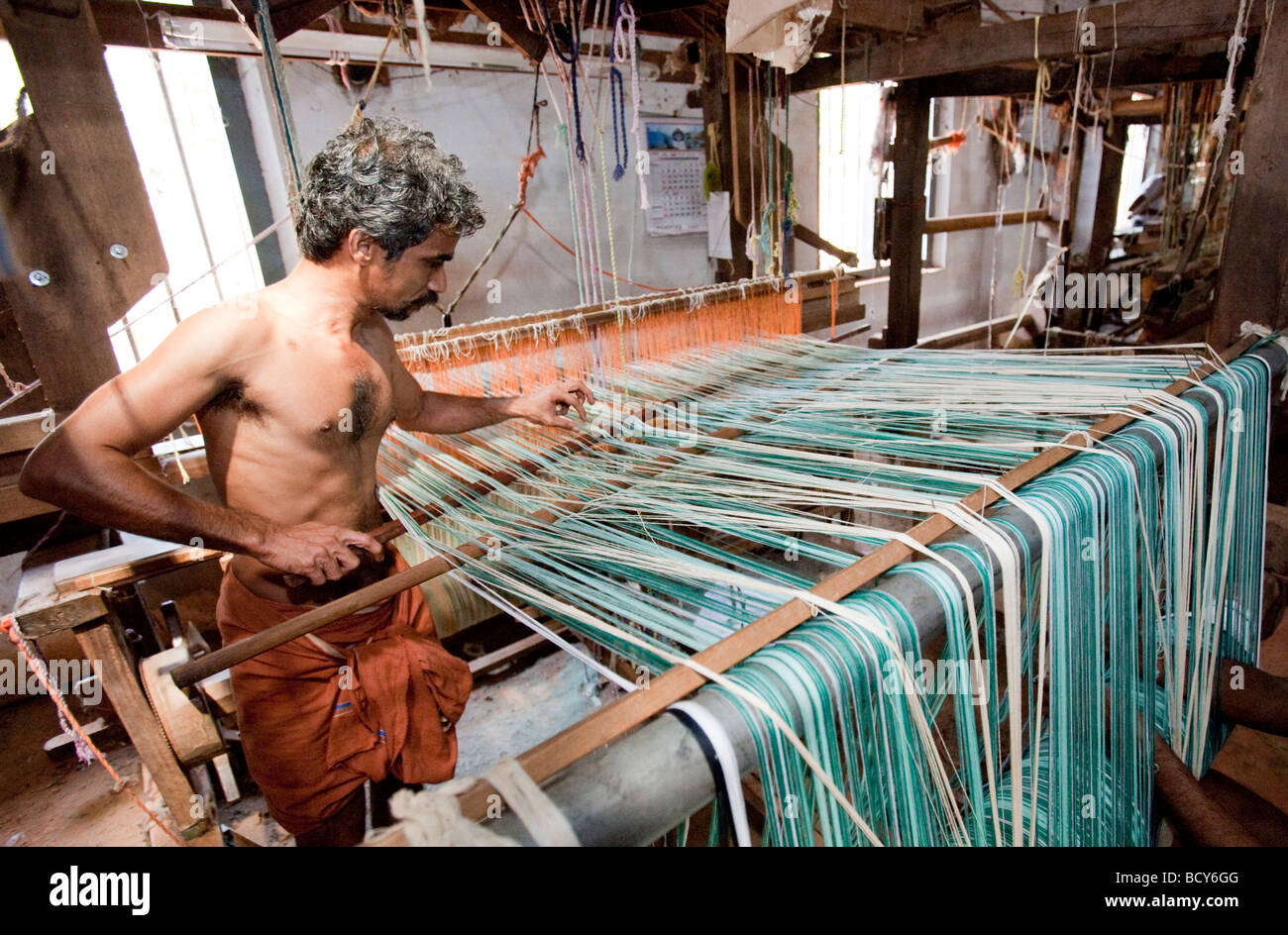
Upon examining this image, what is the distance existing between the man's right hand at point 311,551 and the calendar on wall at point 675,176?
460 cm

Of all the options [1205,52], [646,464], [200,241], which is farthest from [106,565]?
[1205,52]

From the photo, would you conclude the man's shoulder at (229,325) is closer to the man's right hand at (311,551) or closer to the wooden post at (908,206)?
the man's right hand at (311,551)

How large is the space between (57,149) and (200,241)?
98.5 inches

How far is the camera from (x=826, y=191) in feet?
22.8

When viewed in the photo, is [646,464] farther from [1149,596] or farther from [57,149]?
[57,149]

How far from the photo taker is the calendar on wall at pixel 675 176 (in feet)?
17.3

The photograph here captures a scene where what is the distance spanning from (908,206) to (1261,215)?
163 cm

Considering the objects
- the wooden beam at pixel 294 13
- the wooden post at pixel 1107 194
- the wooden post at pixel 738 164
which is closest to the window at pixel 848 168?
the wooden post at pixel 1107 194

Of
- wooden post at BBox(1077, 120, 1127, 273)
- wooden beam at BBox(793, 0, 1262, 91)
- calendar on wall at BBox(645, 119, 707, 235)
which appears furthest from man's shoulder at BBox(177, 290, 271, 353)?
wooden post at BBox(1077, 120, 1127, 273)

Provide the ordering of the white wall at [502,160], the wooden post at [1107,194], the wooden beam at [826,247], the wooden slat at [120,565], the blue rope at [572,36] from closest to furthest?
the wooden slat at [120,565], the blue rope at [572,36], the white wall at [502,160], the wooden beam at [826,247], the wooden post at [1107,194]

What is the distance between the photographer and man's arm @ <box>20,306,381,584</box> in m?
1.29

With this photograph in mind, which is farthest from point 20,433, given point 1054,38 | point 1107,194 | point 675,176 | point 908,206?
point 1107,194

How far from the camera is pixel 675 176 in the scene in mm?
5457
